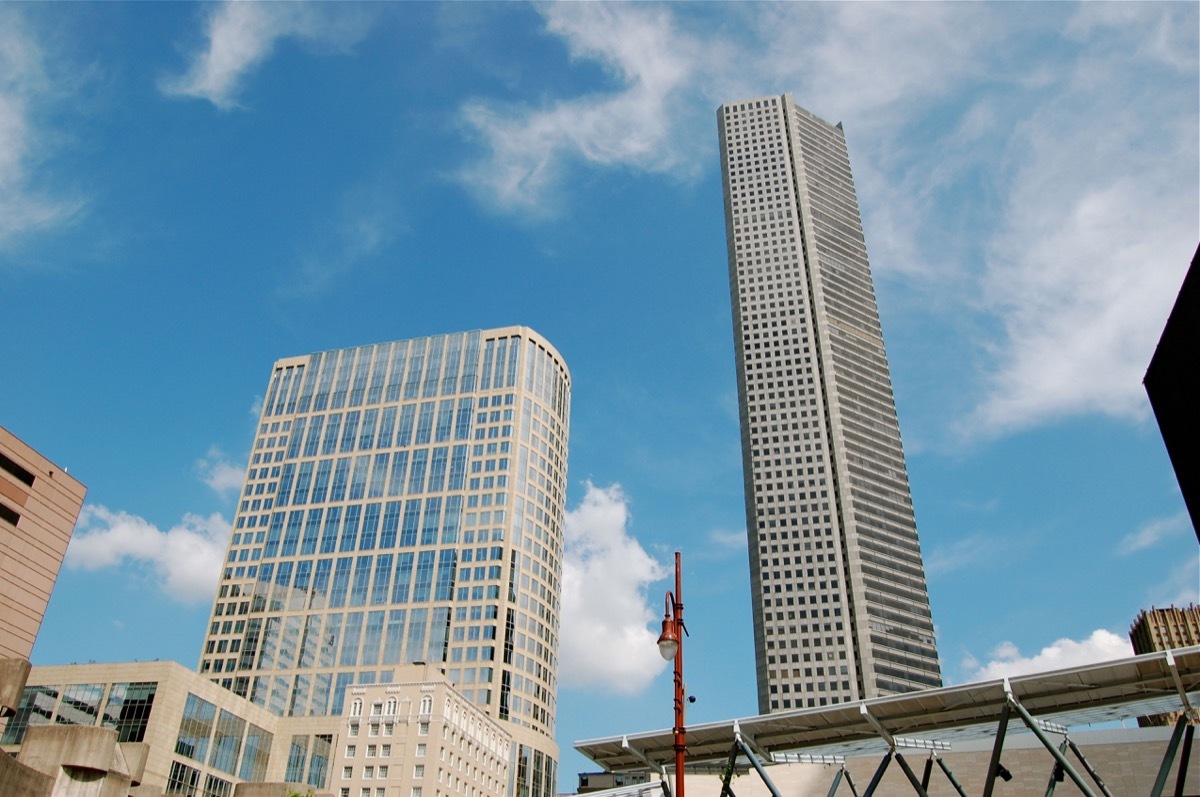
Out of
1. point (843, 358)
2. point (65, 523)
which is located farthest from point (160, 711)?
point (843, 358)

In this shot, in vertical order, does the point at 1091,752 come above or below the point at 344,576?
below

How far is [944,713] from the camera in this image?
39.7m

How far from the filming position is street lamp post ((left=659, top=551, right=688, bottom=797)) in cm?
1883

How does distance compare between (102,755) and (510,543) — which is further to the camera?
(510,543)

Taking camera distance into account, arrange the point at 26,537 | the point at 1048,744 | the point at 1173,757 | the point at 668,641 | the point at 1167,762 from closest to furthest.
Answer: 1. the point at 668,641
2. the point at 1048,744
3. the point at 1167,762
4. the point at 1173,757
5. the point at 26,537

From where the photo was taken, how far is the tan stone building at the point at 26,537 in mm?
71812

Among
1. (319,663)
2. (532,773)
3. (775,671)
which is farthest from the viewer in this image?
(775,671)

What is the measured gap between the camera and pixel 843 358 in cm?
19875

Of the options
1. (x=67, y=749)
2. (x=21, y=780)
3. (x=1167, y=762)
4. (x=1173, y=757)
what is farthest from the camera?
(x=1173, y=757)

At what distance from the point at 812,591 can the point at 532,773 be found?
71.7 m

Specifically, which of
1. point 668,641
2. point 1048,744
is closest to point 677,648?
point 668,641

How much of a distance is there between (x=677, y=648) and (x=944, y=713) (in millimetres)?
26188

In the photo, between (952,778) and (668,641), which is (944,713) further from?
(668,641)

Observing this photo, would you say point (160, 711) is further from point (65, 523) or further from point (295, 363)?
point (295, 363)
